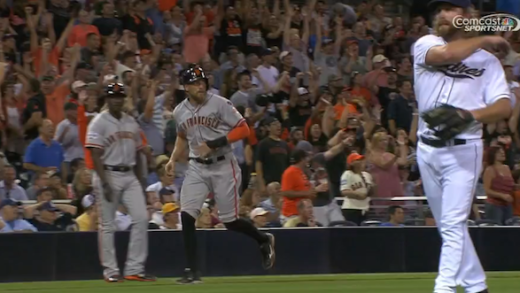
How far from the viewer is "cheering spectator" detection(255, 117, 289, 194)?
587 inches

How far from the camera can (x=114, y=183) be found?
1142cm

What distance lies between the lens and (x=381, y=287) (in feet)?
35.7

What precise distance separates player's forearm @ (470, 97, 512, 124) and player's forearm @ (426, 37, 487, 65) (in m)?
0.35

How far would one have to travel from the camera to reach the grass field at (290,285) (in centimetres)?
1054

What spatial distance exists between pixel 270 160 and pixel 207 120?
392 centimetres

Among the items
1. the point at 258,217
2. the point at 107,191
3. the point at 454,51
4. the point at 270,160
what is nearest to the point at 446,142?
the point at 454,51

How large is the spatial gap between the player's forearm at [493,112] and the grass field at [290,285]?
3.02m

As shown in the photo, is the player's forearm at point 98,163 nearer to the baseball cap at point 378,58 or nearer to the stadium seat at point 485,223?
the stadium seat at point 485,223

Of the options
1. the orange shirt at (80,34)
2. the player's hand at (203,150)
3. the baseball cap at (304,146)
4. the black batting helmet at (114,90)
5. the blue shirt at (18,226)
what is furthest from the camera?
the orange shirt at (80,34)

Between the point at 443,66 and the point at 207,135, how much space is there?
426cm

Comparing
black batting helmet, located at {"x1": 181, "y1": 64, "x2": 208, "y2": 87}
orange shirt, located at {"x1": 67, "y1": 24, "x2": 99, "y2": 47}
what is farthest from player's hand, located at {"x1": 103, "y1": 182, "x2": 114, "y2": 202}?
orange shirt, located at {"x1": 67, "y1": 24, "x2": 99, "y2": 47}

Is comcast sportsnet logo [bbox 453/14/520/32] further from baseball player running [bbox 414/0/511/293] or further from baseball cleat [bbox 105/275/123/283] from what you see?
baseball cleat [bbox 105/275/123/283]

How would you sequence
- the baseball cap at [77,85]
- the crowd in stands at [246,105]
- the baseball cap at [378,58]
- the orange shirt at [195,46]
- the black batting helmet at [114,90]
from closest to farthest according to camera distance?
Result: the black batting helmet at [114,90], the crowd in stands at [246,105], the baseball cap at [77,85], the orange shirt at [195,46], the baseball cap at [378,58]

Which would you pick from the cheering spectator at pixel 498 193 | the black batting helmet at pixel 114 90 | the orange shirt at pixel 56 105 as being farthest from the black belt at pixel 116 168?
the cheering spectator at pixel 498 193
